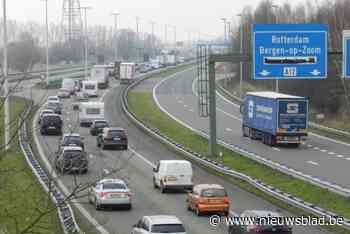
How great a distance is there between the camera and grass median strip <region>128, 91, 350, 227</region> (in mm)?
30091

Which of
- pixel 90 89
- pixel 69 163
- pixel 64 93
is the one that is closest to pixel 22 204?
pixel 69 163

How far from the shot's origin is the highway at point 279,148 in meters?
39.9

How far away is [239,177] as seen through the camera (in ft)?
122

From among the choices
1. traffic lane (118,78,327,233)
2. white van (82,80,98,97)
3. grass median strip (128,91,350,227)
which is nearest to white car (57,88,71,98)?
white van (82,80,98,97)

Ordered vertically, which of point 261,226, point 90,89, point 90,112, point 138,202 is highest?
point 261,226

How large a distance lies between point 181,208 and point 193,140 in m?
23.6

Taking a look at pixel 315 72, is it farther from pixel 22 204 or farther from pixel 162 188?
pixel 22 204

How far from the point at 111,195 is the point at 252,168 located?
38.2 feet

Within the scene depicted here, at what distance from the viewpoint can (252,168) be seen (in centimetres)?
4053

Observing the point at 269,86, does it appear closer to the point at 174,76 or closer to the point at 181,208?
the point at 174,76

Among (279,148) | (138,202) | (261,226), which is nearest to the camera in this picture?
(261,226)

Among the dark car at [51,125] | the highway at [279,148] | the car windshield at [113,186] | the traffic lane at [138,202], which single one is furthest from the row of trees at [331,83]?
the car windshield at [113,186]

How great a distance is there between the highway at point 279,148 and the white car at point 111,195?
30.1ft

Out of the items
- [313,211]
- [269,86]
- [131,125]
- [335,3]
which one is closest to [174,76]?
[269,86]
